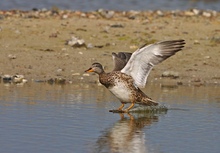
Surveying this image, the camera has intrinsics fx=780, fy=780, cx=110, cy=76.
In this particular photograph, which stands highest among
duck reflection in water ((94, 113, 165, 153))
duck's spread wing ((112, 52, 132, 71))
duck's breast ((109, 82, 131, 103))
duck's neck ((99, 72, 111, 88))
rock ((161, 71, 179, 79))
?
duck's spread wing ((112, 52, 132, 71))

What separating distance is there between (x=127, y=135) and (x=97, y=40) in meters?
7.57

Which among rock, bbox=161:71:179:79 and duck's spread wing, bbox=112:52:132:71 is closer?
duck's spread wing, bbox=112:52:132:71

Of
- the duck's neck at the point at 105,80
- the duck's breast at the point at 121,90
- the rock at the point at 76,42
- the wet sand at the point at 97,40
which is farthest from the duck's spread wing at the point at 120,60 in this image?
the rock at the point at 76,42

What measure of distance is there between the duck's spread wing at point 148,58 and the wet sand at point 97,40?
9.00 feet

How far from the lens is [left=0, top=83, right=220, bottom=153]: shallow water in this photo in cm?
850

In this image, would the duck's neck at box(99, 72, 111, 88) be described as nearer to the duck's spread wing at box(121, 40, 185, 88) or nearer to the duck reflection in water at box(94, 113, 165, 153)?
the duck's spread wing at box(121, 40, 185, 88)

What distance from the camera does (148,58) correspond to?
11.1 metres

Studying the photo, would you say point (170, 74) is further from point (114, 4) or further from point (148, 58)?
point (114, 4)

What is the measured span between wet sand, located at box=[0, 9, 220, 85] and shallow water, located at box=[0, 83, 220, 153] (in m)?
1.22

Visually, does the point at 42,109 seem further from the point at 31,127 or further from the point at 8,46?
the point at 8,46

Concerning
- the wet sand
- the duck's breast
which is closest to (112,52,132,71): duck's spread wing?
the duck's breast

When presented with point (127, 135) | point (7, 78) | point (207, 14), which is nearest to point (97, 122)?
point (127, 135)

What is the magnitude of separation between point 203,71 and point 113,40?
2.67 meters

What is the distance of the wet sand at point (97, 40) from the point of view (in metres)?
14.4
